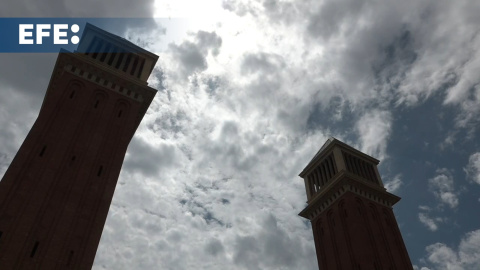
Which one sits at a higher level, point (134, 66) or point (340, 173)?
point (134, 66)

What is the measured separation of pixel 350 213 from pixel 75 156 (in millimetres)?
29585

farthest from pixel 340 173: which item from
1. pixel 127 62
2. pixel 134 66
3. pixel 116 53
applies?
pixel 116 53

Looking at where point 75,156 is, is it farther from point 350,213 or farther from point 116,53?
point 350,213

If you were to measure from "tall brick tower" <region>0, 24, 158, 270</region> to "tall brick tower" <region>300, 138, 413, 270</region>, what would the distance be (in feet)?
81.6

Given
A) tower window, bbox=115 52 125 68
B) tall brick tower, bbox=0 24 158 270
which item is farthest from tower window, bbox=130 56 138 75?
tower window, bbox=115 52 125 68

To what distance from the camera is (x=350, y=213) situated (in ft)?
142

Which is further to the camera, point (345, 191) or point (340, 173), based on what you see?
point (340, 173)

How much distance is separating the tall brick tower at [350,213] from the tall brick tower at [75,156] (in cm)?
2486

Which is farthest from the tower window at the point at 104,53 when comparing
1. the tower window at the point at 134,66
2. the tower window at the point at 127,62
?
the tower window at the point at 134,66

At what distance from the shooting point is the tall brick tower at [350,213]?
41062 mm

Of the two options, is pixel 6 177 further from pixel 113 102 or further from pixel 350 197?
pixel 350 197

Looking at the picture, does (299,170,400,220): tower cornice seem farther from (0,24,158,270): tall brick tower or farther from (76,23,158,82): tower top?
(76,23,158,82): tower top

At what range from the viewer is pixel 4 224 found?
23781 mm

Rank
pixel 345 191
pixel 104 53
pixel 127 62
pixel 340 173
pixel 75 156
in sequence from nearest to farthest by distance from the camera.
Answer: pixel 75 156 → pixel 104 53 → pixel 127 62 → pixel 345 191 → pixel 340 173
